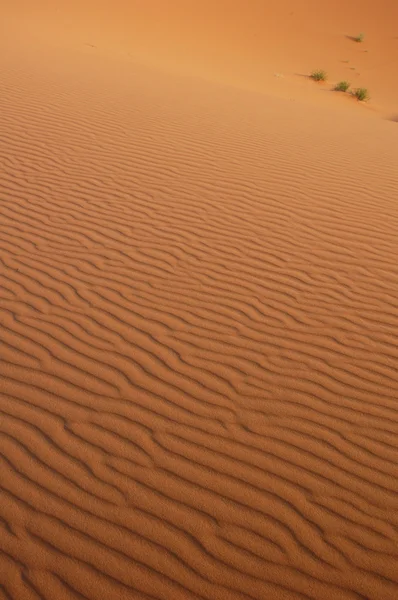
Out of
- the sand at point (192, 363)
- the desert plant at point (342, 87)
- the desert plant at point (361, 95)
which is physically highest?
the desert plant at point (342, 87)

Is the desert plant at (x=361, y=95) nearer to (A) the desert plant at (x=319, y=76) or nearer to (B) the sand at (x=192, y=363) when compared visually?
(A) the desert plant at (x=319, y=76)

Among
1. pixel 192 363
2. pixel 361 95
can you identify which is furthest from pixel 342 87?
pixel 192 363

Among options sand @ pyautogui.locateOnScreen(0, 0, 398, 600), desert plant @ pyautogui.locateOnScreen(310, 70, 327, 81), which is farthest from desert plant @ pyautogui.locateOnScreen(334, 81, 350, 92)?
sand @ pyautogui.locateOnScreen(0, 0, 398, 600)

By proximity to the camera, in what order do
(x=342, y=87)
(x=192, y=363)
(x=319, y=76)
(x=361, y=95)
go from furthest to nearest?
1. (x=319, y=76)
2. (x=342, y=87)
3. (x=361, y=95)
4. (x=192, y=363)

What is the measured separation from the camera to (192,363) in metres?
3.96

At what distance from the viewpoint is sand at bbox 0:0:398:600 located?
2795 mm

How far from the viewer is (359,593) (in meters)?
2.71

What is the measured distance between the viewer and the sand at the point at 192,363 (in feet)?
9.17

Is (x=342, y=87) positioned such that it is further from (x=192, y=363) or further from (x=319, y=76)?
(x=192, y=363)

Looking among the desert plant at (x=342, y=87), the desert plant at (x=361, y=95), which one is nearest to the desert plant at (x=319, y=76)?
the desert plant at (x=342, y=87)

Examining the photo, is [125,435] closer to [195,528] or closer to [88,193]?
[195,528]

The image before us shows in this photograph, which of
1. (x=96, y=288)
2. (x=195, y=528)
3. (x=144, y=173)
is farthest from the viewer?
(x=144, y=173)

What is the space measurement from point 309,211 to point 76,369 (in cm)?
396

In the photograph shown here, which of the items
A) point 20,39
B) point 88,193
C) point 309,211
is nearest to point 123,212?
point 88,193
